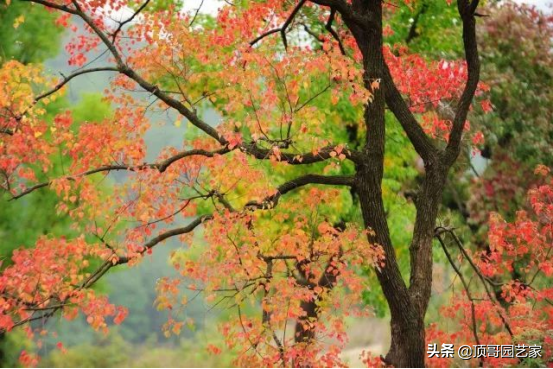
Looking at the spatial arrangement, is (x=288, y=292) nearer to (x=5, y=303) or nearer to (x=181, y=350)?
(x=5, y=303)

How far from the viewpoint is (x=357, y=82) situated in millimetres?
8992

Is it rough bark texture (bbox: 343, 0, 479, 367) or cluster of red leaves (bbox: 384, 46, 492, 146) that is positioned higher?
cluster of red leaves (bbox: 384, 46, 492, 146)

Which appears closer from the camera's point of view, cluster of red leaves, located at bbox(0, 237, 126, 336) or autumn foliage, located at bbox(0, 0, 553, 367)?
cluster of red leaves, located at bbox(0, 237, 126, 336)

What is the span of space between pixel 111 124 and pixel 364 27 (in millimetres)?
4095

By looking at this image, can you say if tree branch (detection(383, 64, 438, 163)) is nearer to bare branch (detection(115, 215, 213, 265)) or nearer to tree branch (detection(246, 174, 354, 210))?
tree branch (detection(246, 174, 354, 210))

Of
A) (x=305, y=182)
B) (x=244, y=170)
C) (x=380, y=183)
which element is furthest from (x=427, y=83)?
(x=244, y=170)

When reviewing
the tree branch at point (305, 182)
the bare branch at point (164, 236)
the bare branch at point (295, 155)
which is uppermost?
the bare branch at point (295, 155)

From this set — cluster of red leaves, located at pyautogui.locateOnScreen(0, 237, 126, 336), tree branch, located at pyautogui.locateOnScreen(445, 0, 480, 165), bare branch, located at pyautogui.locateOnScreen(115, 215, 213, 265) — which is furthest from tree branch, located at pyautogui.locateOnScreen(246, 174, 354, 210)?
cluster of red leaves, located at pyautogui.locateOnScreen(0, 237, 126, 336)

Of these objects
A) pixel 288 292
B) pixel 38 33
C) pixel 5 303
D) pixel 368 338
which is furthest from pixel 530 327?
pixel 368 338

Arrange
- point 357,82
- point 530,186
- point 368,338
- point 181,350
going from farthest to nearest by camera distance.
A: point 181,350 < point 368,338 < point 530,186 < point 357,82

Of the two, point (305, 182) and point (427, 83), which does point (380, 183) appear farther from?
point (427, 83)

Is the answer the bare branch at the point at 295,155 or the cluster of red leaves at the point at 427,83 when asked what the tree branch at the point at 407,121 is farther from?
the cluster of red leaves at the point at 427,83

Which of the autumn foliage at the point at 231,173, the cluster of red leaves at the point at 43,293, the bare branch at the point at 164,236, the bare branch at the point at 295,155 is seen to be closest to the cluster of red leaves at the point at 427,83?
the autumn foliage at the point at 231,173

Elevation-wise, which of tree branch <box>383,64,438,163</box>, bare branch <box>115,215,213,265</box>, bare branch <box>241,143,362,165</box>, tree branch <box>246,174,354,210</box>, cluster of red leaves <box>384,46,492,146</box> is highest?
cluster of red leaves <box>384,46,492,146</box>
